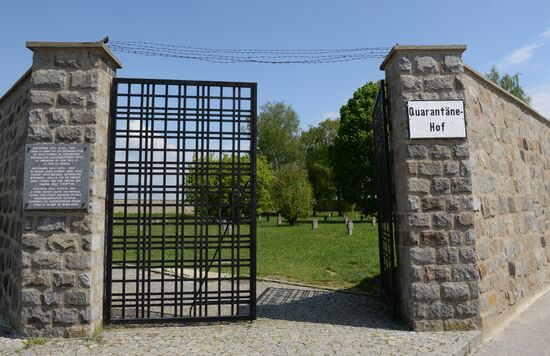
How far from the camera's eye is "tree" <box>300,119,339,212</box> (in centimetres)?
4538

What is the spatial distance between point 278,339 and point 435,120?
3.50 metres

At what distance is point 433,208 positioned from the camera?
199 inches

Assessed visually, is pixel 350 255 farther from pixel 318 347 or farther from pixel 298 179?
pixel 298 179

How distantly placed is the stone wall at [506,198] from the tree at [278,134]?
1500 inches

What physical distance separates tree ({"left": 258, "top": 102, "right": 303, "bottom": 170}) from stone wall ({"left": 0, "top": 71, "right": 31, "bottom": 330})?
3975 cm

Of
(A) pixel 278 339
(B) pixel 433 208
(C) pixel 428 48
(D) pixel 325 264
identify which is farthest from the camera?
(D) pixel 325 264

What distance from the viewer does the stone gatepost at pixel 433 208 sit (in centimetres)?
493

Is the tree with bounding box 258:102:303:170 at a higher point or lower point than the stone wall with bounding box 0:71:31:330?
higher

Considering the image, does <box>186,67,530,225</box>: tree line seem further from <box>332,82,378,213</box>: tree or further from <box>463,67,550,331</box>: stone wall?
<box>463,67,550,331</box>: stone wall

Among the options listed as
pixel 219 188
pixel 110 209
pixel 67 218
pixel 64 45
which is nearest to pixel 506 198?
pixel 219 188

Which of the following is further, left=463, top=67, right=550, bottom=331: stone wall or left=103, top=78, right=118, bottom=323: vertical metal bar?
left=463, top=67, right=550, bottom=331: stone wall

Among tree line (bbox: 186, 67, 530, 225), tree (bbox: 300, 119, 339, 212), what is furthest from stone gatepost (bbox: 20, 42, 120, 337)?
tree (bbox: 300, 119, 339, 212)

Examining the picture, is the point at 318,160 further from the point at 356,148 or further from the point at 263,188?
the point at 356,148

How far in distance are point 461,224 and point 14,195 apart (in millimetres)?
6106
